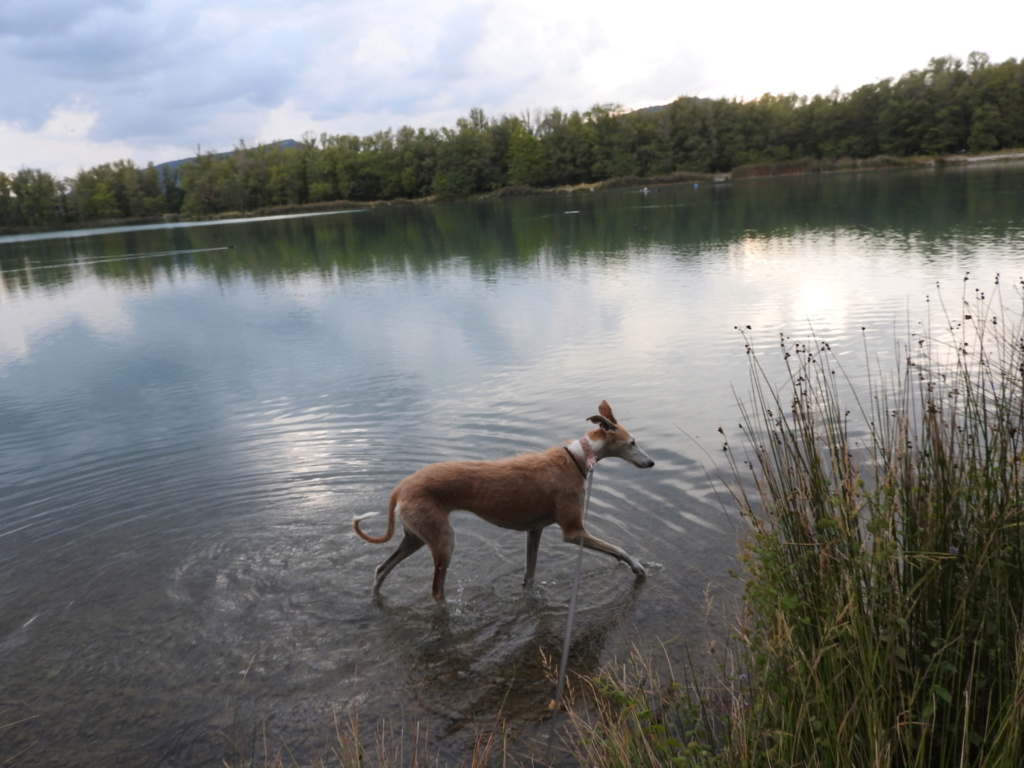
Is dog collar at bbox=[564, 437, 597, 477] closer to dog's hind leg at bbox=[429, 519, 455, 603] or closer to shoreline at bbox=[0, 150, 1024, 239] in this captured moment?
dog's hind leg at bbox=[429, 519, 455, 603]

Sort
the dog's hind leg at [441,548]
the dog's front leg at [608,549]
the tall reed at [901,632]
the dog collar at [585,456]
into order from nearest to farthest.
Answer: the tall reed at [901,632] → the dog's hind leg at [441,548] → the dog's front leg at [608,549] → the dog collar at [585,456]

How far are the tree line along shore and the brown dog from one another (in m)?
108

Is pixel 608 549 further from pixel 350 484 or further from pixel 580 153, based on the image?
pixel 580 153

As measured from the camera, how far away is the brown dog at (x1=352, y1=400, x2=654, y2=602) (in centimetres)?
609

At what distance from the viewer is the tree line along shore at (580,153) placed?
109 meters

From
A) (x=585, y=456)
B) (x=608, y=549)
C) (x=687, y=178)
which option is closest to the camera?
(x=608, y=549)

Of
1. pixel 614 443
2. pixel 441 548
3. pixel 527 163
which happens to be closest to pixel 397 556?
pixel 441 548

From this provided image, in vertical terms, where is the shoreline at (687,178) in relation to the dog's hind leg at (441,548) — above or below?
above

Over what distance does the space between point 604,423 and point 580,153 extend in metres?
135

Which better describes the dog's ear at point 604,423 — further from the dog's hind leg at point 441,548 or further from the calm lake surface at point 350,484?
the dog's hind leg at point 441,548

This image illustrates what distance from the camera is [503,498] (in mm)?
6164

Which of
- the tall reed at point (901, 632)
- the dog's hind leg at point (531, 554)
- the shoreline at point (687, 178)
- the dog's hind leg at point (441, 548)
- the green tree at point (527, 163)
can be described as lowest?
the dog's hind leg at point (531, 554)

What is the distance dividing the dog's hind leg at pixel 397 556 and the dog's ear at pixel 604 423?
1914 millimetres

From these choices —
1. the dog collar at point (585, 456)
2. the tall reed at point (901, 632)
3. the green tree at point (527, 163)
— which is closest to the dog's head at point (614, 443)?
the dog collar at point (585, 456)
